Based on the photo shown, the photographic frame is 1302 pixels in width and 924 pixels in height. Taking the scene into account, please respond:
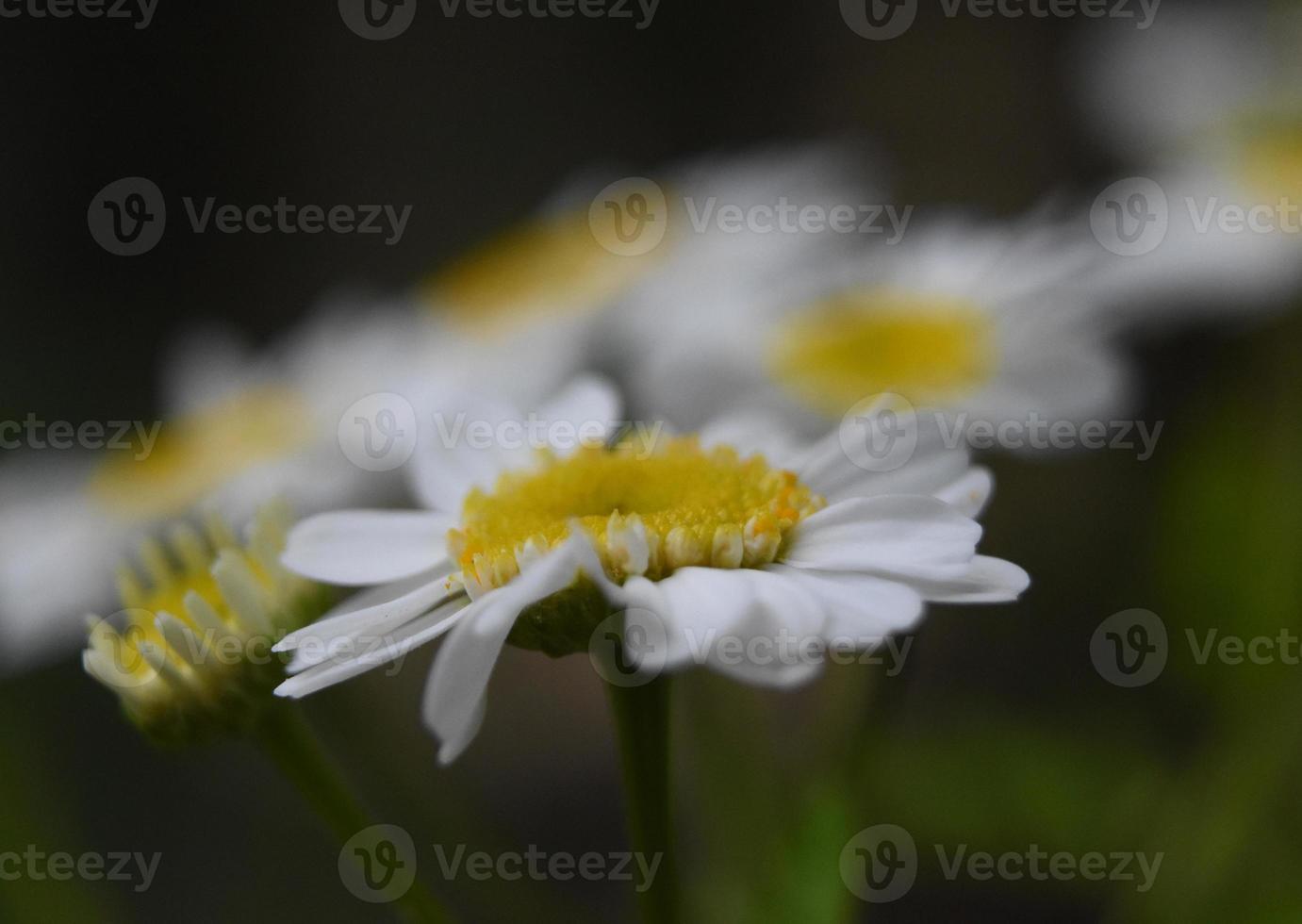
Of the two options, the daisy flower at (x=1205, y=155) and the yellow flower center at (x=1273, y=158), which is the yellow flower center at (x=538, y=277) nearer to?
the daisy flower at (x=1205, y=155)

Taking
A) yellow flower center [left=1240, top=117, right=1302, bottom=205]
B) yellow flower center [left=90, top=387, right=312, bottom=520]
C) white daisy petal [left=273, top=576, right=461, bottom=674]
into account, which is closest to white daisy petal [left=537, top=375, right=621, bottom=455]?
white daisy petal [left=273, top=576, right=461, bottom=674]

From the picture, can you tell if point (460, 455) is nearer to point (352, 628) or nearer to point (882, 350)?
point (352, 628)

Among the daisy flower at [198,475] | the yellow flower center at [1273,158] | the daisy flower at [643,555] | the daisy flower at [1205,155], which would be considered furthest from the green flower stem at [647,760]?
the yellow flower center at [1273,158]

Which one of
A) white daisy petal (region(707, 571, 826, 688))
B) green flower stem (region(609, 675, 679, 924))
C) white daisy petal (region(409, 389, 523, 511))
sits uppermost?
white daisy petal (region(409, 389, 523, 511))

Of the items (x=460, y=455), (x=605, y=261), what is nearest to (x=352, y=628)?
(x=460, y=455)

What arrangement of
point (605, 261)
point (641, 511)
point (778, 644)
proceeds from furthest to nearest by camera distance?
1. point (605, 261)
2. point (641, 511)
3. point (778, 644)

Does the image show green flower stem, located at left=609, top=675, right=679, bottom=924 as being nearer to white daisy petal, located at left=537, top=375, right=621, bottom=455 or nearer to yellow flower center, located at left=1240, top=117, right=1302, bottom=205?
white daisy petal, located at left=537, top=375, right=621, bottom=455

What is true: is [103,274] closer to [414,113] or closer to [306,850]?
[414,113]
